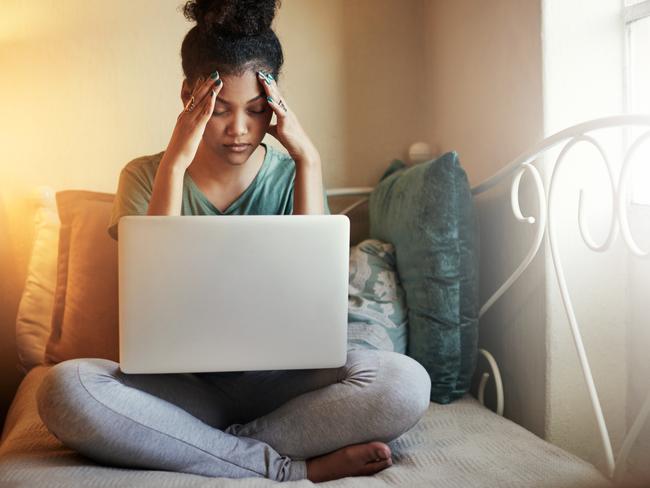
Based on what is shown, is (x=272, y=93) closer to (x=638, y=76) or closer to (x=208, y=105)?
(x=208, y=105)

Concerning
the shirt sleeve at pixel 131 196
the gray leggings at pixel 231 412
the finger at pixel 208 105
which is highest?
the finger at pixel 208 105

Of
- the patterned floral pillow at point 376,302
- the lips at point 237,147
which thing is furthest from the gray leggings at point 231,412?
the lips at point 237,147

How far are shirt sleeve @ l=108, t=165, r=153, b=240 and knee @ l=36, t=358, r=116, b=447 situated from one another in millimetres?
385

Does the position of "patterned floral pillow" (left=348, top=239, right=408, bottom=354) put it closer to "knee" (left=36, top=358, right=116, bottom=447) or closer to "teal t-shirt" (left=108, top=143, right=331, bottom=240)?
"teal t-shirt" (left=108, top=143, right=331, bottom=240)

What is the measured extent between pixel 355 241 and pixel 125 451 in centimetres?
108

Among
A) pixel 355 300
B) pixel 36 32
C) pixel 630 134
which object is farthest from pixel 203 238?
pixel 36 32

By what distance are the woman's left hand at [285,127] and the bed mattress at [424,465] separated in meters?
0.56

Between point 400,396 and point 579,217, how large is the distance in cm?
43

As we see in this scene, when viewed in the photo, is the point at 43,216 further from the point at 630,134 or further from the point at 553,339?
the point at 630,134

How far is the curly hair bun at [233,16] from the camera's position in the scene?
1420 mm

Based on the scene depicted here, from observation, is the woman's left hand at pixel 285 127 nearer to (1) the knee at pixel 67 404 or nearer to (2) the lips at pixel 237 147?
(2) the lips at pixel 237 147

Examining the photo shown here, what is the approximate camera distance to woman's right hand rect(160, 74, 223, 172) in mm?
1388

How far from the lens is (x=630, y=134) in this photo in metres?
1.44

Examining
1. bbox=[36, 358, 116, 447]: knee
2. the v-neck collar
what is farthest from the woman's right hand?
bbox=[36, 358, 116, 447]: knee
